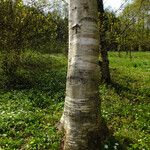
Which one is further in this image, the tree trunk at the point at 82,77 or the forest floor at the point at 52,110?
the forest floor at the point at 52,110

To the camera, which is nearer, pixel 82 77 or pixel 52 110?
pixel 82 77

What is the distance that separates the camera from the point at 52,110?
40.6ft

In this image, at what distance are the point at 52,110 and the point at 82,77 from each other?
4.63 m

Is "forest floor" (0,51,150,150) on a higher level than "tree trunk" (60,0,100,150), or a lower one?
lower

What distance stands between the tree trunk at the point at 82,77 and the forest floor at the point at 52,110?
0.57 m

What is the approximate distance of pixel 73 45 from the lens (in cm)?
807

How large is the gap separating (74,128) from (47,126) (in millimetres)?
1766

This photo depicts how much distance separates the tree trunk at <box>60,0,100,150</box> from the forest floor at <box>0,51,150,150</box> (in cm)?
57

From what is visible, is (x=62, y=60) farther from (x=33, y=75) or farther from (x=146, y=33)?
(x=146, y=33)

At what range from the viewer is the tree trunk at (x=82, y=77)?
7945mm

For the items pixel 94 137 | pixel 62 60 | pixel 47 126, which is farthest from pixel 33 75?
pixel 94 137

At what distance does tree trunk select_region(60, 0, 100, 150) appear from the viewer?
7945mm

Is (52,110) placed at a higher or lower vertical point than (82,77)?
lower

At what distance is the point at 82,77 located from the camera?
800 centimetres
